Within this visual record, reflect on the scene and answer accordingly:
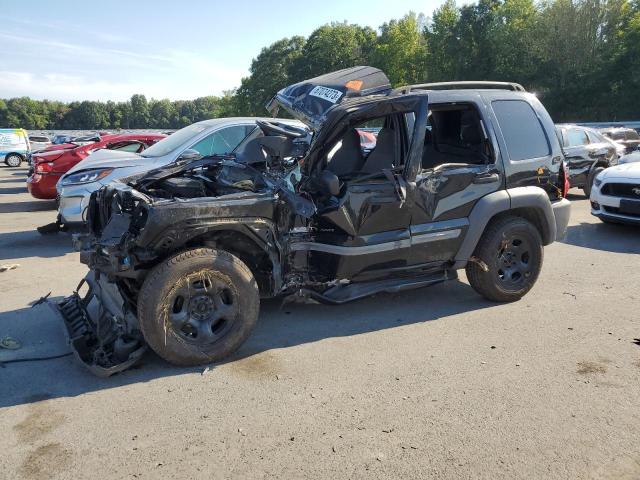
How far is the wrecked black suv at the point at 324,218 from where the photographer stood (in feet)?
12.5

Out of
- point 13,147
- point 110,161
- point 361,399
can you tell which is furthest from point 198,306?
point 13,147

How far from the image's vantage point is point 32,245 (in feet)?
25.9

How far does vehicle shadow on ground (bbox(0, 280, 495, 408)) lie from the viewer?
3619mm

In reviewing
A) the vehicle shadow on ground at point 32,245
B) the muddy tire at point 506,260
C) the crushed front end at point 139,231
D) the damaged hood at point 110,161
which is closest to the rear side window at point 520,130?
the muddy tire at point 506,260

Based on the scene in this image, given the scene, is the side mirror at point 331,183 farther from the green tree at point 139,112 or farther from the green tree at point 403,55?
the green tree at point 139,112

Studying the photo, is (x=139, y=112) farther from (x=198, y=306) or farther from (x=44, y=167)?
(x=198, y=306)

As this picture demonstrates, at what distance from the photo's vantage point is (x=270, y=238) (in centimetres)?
421

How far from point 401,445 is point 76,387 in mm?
2295

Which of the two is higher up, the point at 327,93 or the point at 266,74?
the point at 266,74

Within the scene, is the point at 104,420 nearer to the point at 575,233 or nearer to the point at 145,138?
the point at 575,233

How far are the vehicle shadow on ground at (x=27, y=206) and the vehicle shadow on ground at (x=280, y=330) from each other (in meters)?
7.69

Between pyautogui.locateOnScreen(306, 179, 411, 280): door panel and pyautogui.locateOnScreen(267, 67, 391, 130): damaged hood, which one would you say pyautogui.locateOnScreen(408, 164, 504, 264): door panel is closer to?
pyautogui.locateOnScreen(306, 179, 411, 280): door panel

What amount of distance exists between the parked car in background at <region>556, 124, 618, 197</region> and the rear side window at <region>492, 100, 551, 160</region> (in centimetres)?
723

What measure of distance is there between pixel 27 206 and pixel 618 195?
41.2ft
